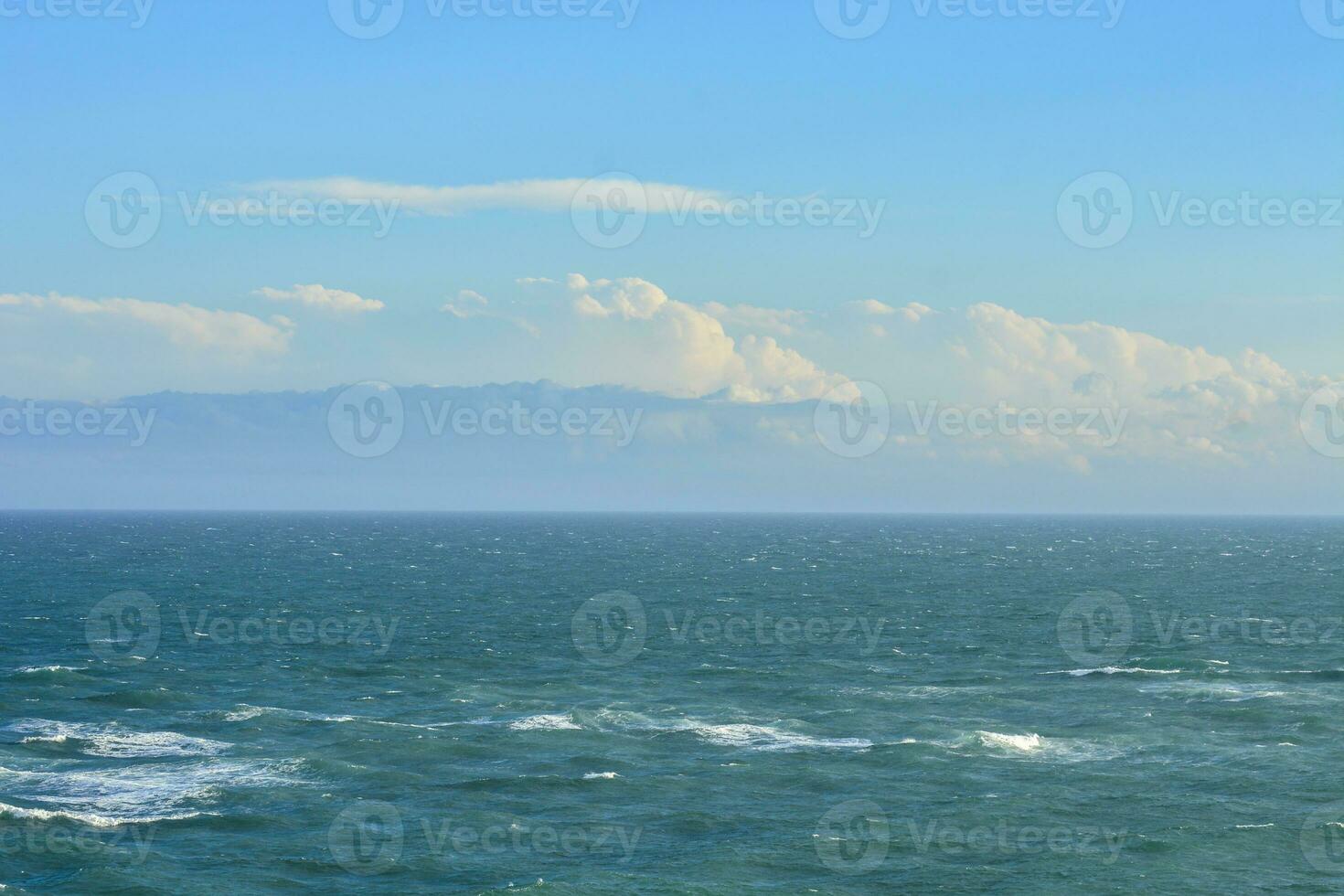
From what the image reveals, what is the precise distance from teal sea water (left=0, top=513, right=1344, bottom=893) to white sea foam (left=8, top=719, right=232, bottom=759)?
27cm

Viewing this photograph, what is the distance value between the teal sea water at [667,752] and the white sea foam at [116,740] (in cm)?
27

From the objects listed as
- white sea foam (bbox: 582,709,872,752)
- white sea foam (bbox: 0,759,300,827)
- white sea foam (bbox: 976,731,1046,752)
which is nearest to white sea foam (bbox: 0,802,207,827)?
white sea foam (bbox: 0,759,300,827)

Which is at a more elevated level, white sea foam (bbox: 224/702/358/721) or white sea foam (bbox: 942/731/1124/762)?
white sea foam (bbox: 942/731/1124/762)

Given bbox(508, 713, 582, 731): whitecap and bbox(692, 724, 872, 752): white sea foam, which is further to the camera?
bbox(508, 713, 582, 731): whitecap

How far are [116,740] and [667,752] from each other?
2943 centimetres

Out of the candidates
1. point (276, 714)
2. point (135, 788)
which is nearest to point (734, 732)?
point (276, 714)

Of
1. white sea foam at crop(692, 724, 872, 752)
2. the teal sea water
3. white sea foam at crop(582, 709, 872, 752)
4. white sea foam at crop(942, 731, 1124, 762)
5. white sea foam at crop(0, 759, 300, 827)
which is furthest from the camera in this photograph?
white sea foam at crop(582, 709, 872, 752)

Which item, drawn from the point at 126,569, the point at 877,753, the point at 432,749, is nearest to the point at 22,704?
the point at 432,749

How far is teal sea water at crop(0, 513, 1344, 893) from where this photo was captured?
47688 millimetres

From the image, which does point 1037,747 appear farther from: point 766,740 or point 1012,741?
point 766,740

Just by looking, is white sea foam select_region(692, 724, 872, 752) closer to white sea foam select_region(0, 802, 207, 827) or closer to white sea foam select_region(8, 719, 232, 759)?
white sea foam select_region(8, 719, 232, 759)

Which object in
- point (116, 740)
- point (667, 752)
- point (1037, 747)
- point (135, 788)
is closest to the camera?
point (135, 788)

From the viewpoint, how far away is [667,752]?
6531cm

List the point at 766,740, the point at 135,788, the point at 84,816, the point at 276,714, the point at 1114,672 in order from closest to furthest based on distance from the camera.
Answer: the point at 84,816, the point at 135,788, the point at 766,740, the point at 276,714, the point at 1114,672
